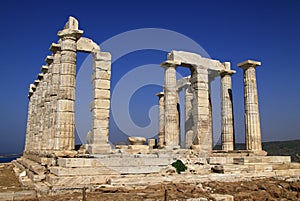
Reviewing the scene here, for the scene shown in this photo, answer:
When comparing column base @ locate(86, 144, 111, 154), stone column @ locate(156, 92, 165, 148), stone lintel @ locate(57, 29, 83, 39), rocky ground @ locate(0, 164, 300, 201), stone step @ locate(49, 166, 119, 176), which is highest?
stone lintel @ locate(57, 29, 83, 39)

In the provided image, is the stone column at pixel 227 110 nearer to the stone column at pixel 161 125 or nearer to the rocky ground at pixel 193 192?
the stone column at pixel 161 125

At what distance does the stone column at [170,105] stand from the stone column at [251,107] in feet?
18.1

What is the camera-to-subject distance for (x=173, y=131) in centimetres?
2089

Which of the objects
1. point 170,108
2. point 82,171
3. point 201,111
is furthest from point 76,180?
point 201,111

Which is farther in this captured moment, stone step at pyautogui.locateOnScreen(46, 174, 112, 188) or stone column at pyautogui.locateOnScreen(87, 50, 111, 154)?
stone column at pyautogui.locateOnScreen(87, 50, 111, 154)

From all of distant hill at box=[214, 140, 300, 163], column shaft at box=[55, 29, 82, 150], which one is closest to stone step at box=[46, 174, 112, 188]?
column shaft at box=[55, 29, 82, 150]

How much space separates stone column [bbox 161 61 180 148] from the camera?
20844 mm

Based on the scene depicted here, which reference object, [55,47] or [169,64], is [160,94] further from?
[55,47]

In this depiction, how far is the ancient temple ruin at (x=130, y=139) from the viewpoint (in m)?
11.7

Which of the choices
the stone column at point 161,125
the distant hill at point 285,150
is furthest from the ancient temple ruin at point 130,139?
the distant hill at point 285,150

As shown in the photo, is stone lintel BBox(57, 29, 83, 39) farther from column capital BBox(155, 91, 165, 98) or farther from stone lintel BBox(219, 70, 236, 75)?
column capital BBox(155, 91, 165, 98)

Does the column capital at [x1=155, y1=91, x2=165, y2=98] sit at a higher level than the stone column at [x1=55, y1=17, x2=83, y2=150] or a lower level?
higher

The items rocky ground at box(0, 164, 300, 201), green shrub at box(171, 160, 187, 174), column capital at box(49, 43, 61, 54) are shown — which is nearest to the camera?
rocky ground at box(0, 164, 300, 201)

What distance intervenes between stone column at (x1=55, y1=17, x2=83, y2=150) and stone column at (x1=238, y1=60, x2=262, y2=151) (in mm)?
12952
